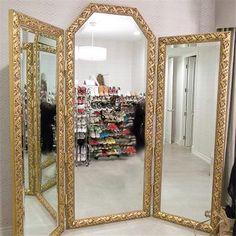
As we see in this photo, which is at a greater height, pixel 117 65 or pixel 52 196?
pixel 117 65

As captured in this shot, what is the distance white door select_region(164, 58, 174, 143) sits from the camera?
9.05 feet

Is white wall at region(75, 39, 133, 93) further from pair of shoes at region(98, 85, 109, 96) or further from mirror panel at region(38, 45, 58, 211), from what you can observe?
mirror panel at region(38, 45, 58, 211)

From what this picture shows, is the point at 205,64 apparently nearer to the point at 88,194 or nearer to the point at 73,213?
the point at 88,194

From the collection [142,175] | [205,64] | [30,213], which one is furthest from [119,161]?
[205,64]

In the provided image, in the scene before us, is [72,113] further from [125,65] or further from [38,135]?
[125,65]

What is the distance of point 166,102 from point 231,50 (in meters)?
0.74

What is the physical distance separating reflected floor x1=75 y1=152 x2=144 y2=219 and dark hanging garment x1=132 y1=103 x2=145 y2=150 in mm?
112

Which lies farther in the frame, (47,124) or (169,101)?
(169,101)

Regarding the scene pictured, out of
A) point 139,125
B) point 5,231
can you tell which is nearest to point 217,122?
point 139,125

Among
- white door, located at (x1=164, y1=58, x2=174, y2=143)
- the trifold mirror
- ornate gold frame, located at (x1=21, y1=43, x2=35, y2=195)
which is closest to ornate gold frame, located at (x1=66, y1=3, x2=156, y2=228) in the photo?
the trifold mirror

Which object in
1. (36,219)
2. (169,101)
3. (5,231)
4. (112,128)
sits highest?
(169,101)

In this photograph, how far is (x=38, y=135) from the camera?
7.60 feet

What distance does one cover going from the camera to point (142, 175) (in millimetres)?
2924

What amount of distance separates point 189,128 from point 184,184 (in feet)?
1.86
